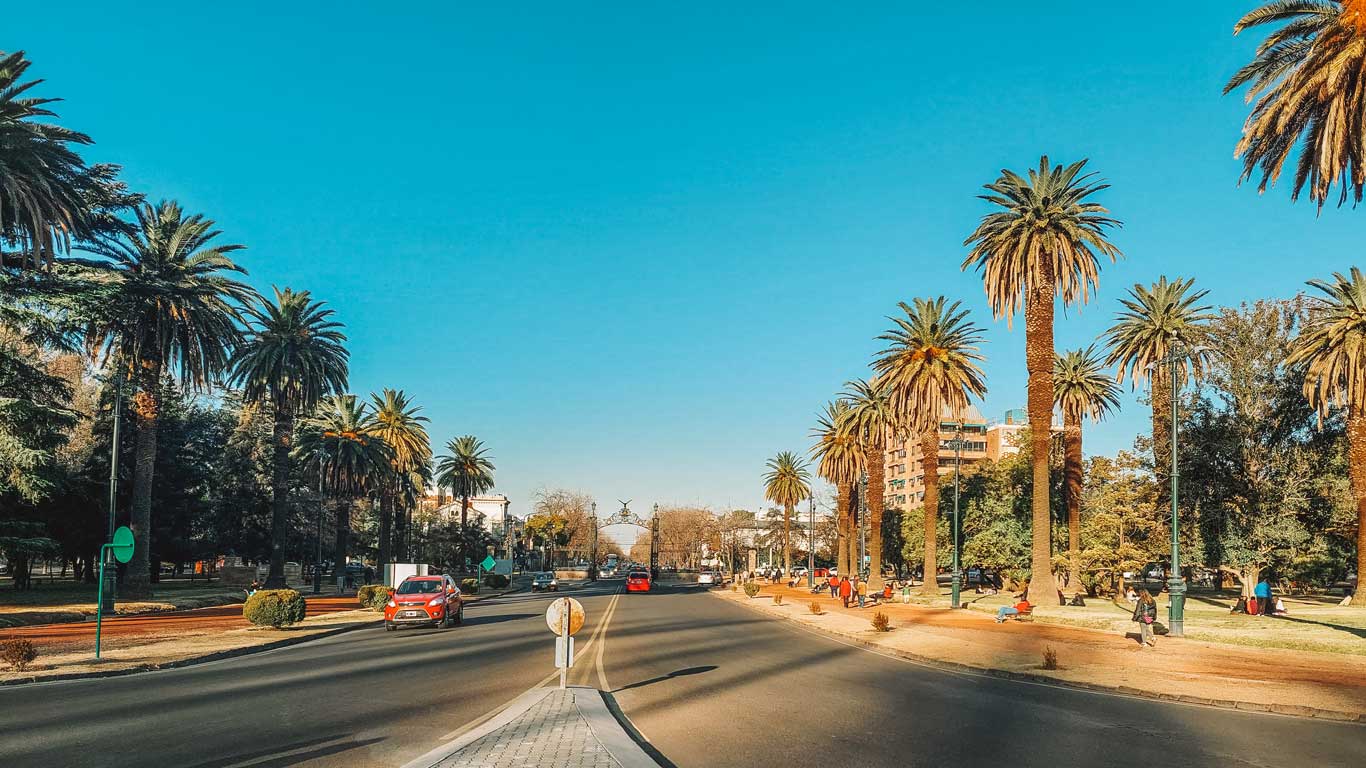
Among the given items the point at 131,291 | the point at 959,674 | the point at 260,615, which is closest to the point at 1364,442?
the point at 959,674

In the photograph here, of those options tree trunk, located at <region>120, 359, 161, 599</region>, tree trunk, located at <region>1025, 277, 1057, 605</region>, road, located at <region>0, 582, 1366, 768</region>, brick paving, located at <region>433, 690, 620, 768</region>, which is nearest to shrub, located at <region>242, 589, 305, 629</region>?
road, located at <region>0, 582, 1366, 768</region>

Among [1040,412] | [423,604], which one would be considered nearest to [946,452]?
[1040,412]

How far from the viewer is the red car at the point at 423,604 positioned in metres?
31.5

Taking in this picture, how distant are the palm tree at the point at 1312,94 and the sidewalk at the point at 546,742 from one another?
19.8 m

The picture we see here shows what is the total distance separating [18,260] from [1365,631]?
51.7 meters

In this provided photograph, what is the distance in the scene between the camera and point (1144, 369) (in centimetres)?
5228

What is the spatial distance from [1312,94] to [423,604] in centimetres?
2959

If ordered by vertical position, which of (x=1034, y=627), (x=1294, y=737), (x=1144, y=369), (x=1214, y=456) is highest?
(x=1144, y=369)

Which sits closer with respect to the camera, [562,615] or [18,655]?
[562,615]

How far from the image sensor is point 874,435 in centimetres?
6175

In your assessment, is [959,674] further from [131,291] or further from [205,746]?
[131,291]

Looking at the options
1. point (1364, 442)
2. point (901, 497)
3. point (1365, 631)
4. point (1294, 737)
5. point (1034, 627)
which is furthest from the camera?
point (901, 497)

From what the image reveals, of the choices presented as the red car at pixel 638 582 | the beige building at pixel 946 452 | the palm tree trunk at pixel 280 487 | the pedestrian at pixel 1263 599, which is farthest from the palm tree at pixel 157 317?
the beige building at pixel 946 452

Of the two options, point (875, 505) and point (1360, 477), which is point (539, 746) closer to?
point (1360, 477)
